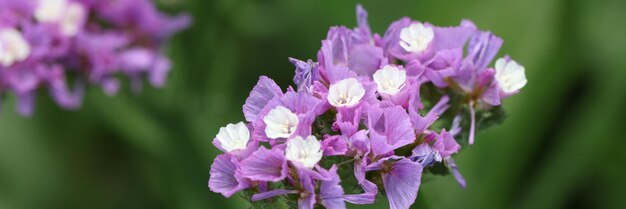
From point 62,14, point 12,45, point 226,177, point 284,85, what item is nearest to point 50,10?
point 62,14

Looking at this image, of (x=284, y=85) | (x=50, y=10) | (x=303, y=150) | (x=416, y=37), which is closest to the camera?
(x=303, y=150)

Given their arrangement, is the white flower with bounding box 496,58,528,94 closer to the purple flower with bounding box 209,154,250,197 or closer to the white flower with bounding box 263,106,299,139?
the white flower with bounding box 263,106,299,139

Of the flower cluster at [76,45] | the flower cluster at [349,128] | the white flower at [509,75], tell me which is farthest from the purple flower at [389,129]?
the flower cluster at [76,45]

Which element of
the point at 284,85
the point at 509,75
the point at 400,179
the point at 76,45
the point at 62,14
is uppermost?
the point at 62,14

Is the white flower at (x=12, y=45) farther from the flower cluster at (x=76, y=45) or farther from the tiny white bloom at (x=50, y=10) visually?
the tiny white bloom at (x=50, y=10)

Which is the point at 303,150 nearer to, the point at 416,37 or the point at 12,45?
the point at 416,37

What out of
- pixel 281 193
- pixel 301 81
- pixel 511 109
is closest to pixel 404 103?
pixel 301 81

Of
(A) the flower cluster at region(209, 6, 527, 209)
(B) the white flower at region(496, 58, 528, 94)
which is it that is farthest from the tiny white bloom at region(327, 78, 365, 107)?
(B) the white flower at region(496, 58, 528, 94)
